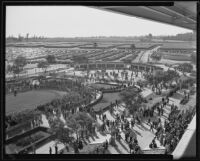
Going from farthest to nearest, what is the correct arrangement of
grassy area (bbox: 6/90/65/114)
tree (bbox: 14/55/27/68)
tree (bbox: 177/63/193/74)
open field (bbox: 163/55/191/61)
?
open field (bbox: 163/55/191/61), tree (bbox: 177/63/193/74), tree (bbox: 14/55/27/68), grassy area (bbox: 6/90/65/114)

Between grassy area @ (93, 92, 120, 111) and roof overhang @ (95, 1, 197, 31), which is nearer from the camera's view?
roof overhang @ (95, 1, 197, 31)

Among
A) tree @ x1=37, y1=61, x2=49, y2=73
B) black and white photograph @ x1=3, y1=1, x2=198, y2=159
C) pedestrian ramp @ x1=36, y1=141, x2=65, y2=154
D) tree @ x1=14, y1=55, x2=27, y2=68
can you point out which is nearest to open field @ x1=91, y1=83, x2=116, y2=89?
black and white photograph @ x1=3, y1=1, x2=198, y2=159

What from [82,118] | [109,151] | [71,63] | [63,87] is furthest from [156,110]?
[71,63]

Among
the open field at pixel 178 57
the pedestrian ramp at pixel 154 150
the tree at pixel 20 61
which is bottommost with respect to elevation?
the pedestrian ramp at pixel 154 150

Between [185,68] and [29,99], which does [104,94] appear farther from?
[185,68]

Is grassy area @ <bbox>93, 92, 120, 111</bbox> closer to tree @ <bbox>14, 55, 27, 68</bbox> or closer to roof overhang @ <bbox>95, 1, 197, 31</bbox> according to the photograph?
roof overhang @ <bbox>95, 1, 197, 31</bbox>

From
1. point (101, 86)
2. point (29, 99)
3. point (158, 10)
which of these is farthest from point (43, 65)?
point (158, 10)

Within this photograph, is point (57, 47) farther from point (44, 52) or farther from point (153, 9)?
point (153, 9)

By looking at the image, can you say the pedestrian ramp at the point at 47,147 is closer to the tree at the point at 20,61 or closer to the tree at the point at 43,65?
the tree at the point at 20,61

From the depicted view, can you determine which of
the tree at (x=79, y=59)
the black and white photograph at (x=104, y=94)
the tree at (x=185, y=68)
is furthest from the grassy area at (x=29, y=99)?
the tree at (x=185, y=68)
